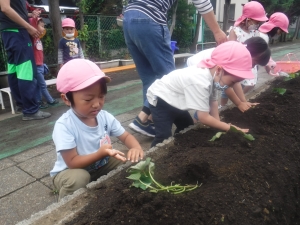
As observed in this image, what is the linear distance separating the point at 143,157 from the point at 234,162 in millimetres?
655

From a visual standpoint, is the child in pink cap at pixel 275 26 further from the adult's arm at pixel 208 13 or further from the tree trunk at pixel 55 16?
the tree trunk at pixel 55 16

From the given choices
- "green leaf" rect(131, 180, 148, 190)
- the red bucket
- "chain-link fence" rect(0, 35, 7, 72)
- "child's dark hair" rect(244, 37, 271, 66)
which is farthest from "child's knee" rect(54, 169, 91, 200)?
"chain-link fence" rect(0, 35, 7, 72)

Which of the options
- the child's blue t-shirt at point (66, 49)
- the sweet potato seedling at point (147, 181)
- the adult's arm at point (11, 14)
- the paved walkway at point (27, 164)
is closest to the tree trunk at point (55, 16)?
the child's blue t-shirt at point (66, 49)

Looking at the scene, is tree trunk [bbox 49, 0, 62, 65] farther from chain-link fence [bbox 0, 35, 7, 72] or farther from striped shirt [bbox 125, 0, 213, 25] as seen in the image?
striped shirt [bbox 125, 0, 213, 25]

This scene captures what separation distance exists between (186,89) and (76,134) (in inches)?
37.7

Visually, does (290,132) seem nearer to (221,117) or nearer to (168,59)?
(221,117)

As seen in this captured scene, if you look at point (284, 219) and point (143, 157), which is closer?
point (284, 219)

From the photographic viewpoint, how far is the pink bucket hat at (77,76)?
1836 millimetres

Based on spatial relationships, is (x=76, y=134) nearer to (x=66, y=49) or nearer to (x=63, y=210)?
(x=63, y=210)

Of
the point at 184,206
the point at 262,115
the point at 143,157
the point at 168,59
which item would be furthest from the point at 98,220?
the point at 262,115

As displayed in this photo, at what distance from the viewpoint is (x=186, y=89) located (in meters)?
2.45

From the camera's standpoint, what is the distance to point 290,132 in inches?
109

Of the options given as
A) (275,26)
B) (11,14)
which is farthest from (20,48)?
(275,26)

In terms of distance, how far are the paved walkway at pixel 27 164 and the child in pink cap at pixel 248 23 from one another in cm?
90
